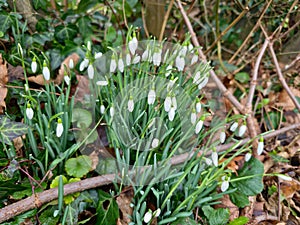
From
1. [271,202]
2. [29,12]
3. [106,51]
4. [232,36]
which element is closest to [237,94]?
[232,36]

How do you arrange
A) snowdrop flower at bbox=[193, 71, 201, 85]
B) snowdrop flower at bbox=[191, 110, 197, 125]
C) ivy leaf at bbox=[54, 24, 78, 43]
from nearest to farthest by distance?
snowdrop flower at bbox=[191, 110, 197, 125] < snowdrop flower at bbox=[193, 71, 201, 85] < ivy leaf at bbox=[54, 24, 78, 43]

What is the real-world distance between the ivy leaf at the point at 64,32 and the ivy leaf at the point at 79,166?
2.66 feet

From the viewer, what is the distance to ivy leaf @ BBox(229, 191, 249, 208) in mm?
1411

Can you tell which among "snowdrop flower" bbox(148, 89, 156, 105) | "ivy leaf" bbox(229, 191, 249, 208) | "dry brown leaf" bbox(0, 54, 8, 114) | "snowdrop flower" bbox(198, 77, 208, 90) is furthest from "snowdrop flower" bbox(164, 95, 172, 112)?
"dry brown leaf" bbox(0, 54, 8, 114)

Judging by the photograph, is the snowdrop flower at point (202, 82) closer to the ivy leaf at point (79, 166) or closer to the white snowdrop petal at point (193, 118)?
the white snowdrop petal at point (193, 118)

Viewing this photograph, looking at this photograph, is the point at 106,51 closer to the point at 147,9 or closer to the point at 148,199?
the point at 147,9

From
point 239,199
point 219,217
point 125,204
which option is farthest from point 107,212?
point 239,199

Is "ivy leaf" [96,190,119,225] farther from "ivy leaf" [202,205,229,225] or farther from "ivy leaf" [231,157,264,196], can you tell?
"ivy leaf" [231,157,264,196]

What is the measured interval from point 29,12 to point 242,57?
140 centimetres

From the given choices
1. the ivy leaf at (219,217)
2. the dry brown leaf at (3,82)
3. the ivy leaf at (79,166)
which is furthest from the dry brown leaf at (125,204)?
the dry brown leaf at (3,82)

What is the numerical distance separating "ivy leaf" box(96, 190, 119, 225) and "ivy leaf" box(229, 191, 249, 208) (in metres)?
0.51

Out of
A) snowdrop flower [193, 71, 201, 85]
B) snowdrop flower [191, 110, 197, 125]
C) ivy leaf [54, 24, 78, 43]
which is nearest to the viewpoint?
snowdrop flower [191, 110, 197, 125]

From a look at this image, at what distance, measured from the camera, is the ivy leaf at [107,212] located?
126cm

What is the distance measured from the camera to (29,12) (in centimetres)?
176
